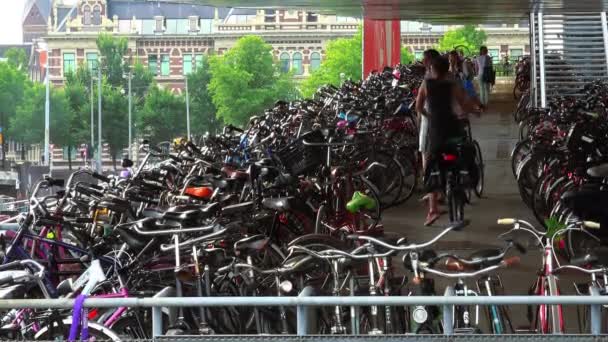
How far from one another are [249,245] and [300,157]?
10.6 feet

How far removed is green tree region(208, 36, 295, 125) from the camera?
6359 centimetres

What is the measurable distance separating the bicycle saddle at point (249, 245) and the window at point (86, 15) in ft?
278

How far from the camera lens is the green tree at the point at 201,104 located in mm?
70188

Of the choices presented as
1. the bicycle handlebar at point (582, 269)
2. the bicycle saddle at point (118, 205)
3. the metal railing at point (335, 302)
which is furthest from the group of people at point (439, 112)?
the metal railing at point (335, 302)

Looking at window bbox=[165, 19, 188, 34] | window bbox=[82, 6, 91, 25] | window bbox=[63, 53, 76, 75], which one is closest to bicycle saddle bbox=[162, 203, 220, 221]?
window bbox=[63, 53, 76, 75]

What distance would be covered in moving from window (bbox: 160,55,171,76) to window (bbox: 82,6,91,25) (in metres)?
7.34

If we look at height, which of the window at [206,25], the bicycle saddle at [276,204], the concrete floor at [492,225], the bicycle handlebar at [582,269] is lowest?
the concrete floor at [492,225]

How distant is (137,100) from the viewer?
71.2m

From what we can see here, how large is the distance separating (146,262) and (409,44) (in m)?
77.2

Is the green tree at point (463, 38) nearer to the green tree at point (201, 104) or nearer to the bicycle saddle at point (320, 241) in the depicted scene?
the green tree at point (201, 104)

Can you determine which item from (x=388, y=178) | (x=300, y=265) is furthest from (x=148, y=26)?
(x=300, y=265)

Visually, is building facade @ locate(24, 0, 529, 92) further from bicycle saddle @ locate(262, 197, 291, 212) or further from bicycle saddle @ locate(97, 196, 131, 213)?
bicycle saddle @ locate(97, 196, 131, 213)

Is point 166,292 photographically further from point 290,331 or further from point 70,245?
point 70,245

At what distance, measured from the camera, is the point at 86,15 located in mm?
89625
